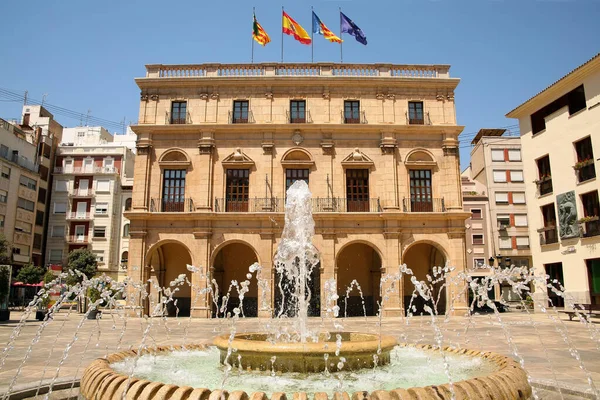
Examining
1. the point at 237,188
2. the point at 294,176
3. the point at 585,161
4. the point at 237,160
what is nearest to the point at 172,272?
the point at 237,188

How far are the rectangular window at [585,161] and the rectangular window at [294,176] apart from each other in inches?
510

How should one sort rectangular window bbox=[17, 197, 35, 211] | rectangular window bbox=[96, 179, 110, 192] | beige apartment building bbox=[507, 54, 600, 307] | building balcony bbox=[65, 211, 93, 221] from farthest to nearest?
1. rectangular window bbox=[96, 179, 110, 192]
2. building balcony bbox=[65, 211, 93, 221]
3. rectangular window bbox=[17, 197, 35, 211]
4. beige apartment building bbox=[507, 54, 600, 307]

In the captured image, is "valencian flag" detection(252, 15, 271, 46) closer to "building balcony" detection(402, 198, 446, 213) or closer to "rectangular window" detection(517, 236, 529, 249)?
"building balcony" detection(402, 198, 446, 213)

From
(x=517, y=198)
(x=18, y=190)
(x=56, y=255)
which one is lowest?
(x=56, y=255)

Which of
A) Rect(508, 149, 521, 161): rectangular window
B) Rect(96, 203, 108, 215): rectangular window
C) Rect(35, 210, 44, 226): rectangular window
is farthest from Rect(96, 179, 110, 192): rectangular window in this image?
Rect(508, 149, 521, 161): rectangular window

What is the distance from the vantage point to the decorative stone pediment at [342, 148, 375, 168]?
73.4 feet

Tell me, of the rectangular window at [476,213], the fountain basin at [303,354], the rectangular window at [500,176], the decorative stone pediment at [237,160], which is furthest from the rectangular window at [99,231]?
the fountain basin at [303,354]

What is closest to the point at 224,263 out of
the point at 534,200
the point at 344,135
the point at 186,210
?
the point at 186,210

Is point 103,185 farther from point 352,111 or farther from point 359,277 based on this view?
point 359,277

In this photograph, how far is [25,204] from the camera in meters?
38.2

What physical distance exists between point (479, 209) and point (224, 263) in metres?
24.9

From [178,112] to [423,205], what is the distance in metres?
13.8

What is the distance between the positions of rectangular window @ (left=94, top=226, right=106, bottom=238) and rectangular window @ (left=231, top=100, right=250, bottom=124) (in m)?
23.0

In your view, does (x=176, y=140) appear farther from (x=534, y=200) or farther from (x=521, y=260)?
(x=521, y=260)
